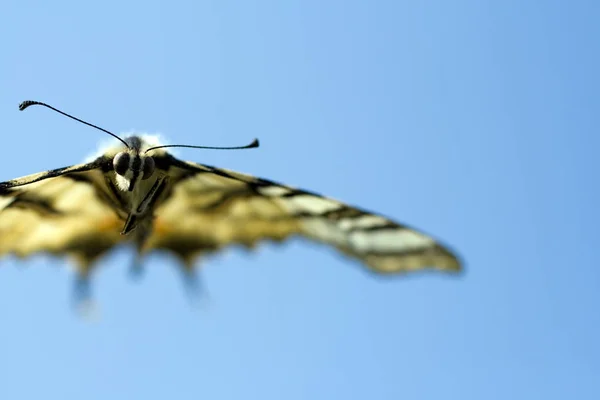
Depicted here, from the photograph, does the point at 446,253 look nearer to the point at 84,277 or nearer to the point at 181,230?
the point at 181,230

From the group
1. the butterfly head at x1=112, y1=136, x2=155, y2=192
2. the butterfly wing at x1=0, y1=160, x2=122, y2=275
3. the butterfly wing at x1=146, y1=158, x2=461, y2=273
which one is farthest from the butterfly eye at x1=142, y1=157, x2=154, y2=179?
the butterfly wing at x1=0, y1=160, x2=122, y2=275

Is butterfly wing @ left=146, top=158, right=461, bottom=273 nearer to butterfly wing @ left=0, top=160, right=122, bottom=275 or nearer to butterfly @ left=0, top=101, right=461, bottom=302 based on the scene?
butterfly @ left=0, top=101, right=461, bottom=302

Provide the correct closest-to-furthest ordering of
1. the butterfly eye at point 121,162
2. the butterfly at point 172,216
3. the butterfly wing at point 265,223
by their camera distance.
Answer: the butterfly wing at point 265,223
the butterfly at point 172,216
the butterfly eye at point 121,162

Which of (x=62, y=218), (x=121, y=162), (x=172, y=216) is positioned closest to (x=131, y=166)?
(x=121, y=162)

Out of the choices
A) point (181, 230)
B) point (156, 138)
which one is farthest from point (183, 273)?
point (156, 138)

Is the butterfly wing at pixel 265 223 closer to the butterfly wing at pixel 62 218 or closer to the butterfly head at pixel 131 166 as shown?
the butterfly head at pixel 131 166

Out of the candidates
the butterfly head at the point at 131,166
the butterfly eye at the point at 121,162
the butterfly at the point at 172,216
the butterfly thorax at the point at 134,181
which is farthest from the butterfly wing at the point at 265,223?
the butterfly eye at the point at 121,162

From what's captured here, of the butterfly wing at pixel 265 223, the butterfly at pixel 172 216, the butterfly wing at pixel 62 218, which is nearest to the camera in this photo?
the butterfly wing at pixel 265 223
